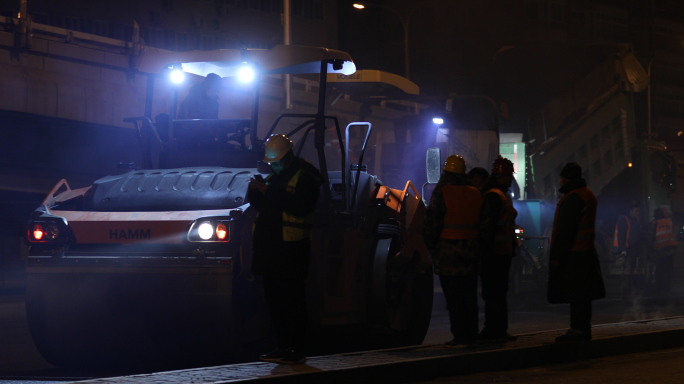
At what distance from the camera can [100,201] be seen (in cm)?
816

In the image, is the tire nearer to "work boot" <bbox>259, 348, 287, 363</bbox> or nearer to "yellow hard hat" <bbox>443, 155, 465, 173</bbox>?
"yellow hard hat" <bbox>443, 155, 465, 173</bbox>

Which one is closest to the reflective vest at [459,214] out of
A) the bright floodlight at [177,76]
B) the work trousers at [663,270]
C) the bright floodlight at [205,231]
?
the bright floodlight at [205,231]

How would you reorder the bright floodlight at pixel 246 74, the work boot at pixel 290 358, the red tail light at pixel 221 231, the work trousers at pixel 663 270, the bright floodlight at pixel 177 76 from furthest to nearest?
the work trousers at pixel 663 270 < the bright floodlight at pixel 177 76 < the bright floodlight at pixel 246 74 < the red tail light at pixel 221 231 < the work boot at pixel 290 358

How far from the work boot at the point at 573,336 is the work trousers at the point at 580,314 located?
0.04 meters

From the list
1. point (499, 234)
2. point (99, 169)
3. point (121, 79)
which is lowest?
point (499, 234)

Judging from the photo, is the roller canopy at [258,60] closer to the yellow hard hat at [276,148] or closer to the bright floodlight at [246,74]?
the bright floodlight at [246,74]

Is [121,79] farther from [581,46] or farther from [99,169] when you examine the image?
[581,46]

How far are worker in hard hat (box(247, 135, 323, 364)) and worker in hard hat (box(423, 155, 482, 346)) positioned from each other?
1462mm

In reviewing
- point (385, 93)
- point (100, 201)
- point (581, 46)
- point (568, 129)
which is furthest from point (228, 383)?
point (581, 46)

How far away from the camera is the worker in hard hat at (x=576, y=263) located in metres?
8.52

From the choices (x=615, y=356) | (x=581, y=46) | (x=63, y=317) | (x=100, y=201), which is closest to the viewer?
(x=63, y=317)

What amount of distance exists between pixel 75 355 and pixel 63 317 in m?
0.50

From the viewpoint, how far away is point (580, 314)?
8.60 meters

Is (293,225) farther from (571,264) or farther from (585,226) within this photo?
(585,226)
